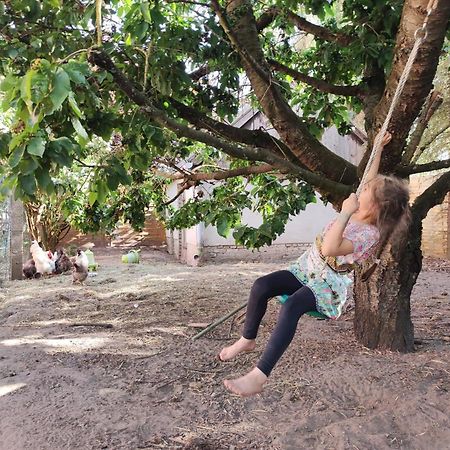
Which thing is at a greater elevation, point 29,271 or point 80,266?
point 80,266

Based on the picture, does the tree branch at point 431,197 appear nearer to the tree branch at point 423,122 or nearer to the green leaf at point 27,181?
the tree branch at point 423,122

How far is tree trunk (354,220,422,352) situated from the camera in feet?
14.8

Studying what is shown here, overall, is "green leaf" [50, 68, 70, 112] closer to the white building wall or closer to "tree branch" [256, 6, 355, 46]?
"tree branch" [256, 6, 355, 46]

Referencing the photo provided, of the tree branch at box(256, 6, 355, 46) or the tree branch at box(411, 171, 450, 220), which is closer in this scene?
the tree branch at box(411, 171, 450, 220)

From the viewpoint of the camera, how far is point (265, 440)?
11.4ft

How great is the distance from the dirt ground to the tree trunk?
179mm

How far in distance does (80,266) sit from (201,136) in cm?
628

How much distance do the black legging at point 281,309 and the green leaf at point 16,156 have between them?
1617 mm

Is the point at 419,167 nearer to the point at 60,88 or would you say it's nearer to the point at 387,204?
the point at 387,204

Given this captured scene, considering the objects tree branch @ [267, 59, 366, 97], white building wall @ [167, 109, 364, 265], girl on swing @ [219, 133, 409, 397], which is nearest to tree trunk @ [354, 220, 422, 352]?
girl on swing @ [219, 133, 409, 397]

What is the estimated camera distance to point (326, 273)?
9.73 feet

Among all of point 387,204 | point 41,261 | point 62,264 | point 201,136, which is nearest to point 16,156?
point 201,136

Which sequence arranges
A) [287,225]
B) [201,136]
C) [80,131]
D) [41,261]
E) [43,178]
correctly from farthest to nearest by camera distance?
[287,225]
[41,261]
[201,136]
[43,178]
[80,131]

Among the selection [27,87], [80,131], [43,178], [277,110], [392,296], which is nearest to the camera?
[27,87]
